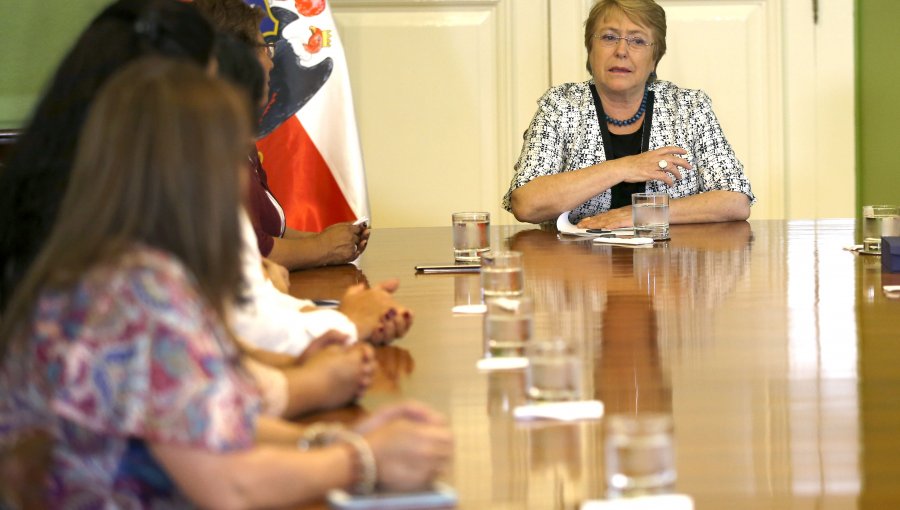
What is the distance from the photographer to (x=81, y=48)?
1.25 metres

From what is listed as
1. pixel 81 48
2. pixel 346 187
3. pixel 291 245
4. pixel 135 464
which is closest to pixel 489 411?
pixel 135 464

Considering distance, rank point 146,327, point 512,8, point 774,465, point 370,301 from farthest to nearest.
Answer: point 512,8
point 370,301
point 774,465
point 146,327

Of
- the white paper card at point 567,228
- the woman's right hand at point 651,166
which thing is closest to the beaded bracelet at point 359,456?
the white paper card at point 567,228

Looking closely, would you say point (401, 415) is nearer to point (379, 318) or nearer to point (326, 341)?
point (326, 341)

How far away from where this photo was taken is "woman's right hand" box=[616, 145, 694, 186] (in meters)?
3.40

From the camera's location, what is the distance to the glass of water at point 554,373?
4.08 ft

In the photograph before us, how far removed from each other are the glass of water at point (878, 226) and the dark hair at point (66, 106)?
180 centimetres

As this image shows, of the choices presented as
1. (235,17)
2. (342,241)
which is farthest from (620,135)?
(235,17)

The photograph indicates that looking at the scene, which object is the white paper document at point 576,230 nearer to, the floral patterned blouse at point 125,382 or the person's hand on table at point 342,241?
the person's hand on table at point 342,241

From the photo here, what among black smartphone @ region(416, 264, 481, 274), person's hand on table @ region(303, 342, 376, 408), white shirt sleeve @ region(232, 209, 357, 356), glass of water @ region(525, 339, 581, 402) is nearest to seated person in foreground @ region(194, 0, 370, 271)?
black smartphone @ region(416, 264, 481, 274)

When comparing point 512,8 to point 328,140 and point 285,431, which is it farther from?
point 285,431

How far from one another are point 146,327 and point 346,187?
119 inches

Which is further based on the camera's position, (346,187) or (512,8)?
(512,8)

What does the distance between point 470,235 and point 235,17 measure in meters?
0.70
